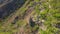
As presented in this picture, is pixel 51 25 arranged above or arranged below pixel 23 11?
below

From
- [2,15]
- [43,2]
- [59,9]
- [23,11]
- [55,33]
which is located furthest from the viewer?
[2,15]

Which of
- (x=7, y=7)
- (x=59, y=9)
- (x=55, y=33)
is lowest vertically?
(x=55, y=33)

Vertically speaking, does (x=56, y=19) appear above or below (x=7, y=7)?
below

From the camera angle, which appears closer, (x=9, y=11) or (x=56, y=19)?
(x=56, y=19)

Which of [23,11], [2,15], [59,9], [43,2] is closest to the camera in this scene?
[59,9]

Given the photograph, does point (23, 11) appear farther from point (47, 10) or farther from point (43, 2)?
point (47, 10)

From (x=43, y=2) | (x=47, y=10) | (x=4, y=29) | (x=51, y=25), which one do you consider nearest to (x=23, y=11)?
(x=4, y=29)

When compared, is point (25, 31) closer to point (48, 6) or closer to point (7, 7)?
point (48, 6)

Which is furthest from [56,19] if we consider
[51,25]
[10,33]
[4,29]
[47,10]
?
[4,29]

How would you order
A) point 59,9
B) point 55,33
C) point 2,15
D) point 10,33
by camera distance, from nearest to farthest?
point 55,33 < point 59,9 < point 10,33 < point 2,15
